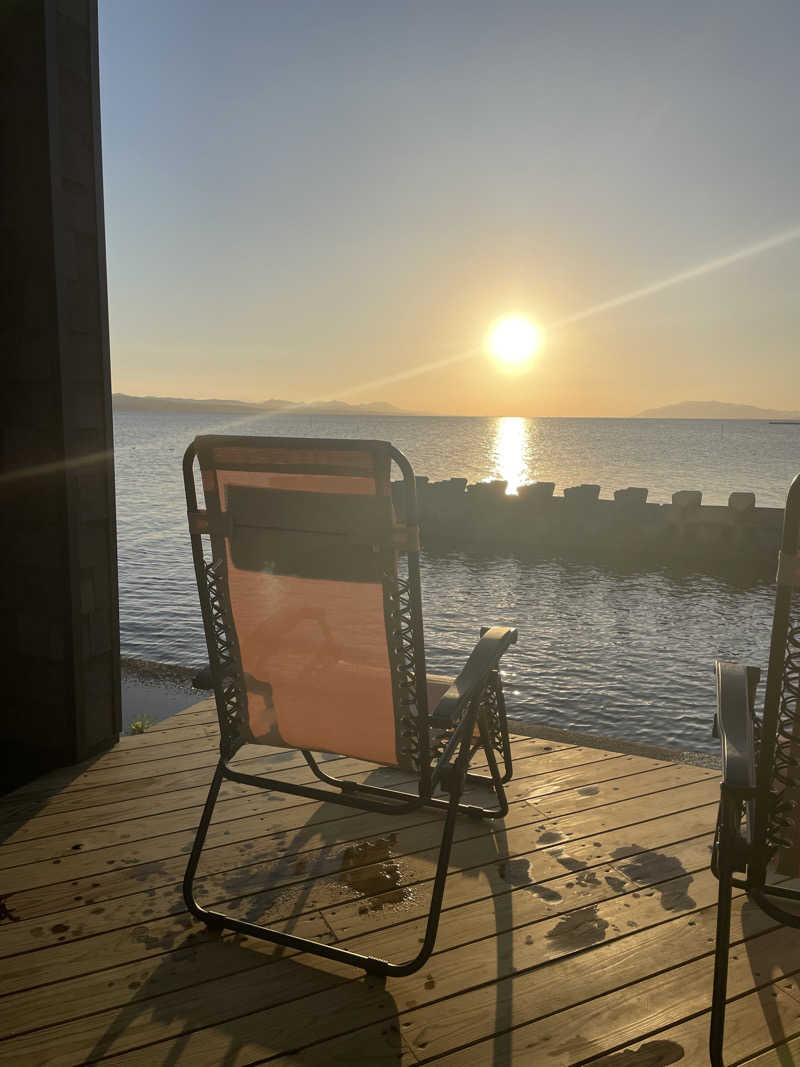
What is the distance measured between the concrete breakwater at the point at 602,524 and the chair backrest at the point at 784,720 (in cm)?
1460

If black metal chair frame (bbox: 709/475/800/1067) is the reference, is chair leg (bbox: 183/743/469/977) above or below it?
below

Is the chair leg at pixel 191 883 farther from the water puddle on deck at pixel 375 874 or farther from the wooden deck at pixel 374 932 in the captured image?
the water puddle on deck at pixel 375 874

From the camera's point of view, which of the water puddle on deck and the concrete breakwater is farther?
the concrete breakwater

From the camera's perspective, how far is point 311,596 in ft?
Answer: 6.74

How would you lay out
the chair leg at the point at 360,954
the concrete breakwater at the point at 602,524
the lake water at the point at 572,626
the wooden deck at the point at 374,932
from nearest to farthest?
1. the wooden deck at the point at 374,932
2. the chair leg at the point at 360,954
3. the lake water at the point at 572,626
4. the concrete breakwater at the point at 602,524

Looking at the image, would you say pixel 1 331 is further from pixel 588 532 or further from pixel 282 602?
pixel 588 532

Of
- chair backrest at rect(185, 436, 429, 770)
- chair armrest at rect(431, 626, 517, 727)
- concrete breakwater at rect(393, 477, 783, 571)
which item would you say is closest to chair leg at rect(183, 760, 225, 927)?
chair backrest at rect(185, 436, 429, 770)

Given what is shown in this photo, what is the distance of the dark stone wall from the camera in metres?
2.99

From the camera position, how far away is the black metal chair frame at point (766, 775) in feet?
4.99

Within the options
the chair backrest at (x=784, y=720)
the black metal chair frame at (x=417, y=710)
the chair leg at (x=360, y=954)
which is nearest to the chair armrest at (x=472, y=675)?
the black metal chair frame at (x=417, y=710)

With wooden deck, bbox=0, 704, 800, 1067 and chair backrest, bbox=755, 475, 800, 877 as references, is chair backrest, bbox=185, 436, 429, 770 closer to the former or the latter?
wooden deck, bbox=0, 704, 800, 1067

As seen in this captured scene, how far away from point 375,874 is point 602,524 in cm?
1793

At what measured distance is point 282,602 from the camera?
2.11m

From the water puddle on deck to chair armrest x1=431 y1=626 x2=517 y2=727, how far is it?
746 mm
